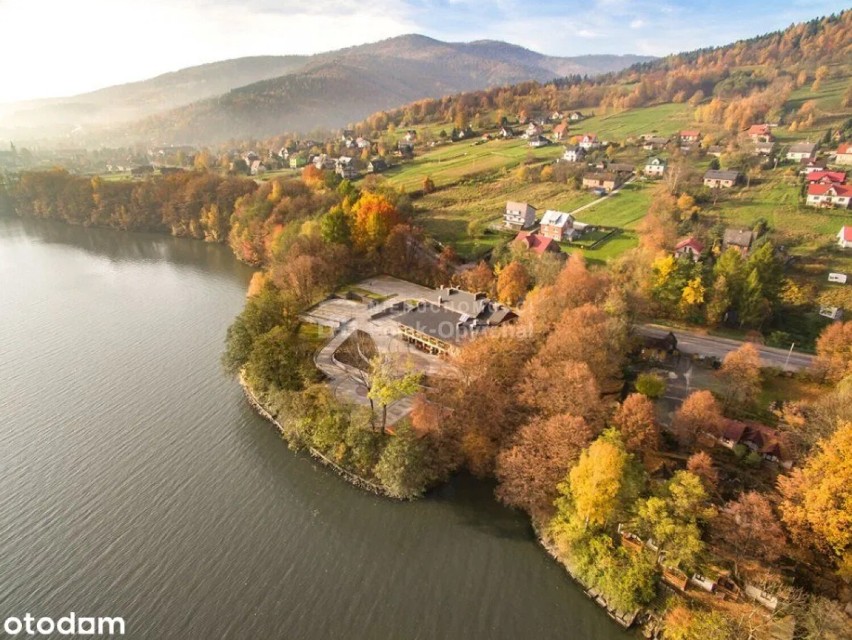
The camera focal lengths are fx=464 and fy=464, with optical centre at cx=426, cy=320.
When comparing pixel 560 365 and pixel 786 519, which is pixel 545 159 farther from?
pixel 786 519

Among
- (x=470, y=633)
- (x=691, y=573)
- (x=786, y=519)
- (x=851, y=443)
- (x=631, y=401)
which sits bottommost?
(x=470, y=633)

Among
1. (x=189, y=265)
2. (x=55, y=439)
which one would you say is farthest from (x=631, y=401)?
(x=189, y=265)

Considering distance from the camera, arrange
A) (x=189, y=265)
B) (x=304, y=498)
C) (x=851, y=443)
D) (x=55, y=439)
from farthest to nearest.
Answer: (x=189, y=265) < (x=55, y=439) < (x=304, y=498) < (x=851, y=443)

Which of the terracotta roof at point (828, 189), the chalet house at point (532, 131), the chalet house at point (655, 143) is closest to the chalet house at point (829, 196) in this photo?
the terracotta roof at point (828, 189)

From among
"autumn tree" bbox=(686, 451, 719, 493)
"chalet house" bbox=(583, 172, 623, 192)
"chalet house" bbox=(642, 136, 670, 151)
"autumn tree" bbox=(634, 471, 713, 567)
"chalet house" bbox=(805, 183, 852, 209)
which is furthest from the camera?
"chalet house" bbox=(642, 136, 670, 151)

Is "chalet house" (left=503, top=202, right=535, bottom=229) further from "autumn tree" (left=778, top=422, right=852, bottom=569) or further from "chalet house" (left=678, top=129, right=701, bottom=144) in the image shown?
"chalet house" (left=678, top=129, right=701, bottom=144)

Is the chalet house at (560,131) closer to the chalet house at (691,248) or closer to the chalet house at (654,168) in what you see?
the chalet house at (654,168)

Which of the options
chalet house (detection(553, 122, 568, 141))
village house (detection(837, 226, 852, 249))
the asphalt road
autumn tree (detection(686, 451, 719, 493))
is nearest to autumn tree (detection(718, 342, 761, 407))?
the asphalt road
